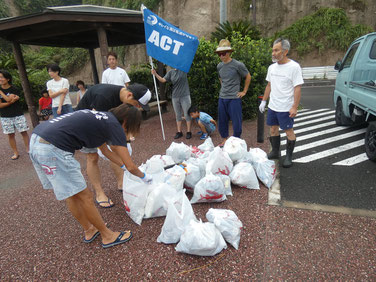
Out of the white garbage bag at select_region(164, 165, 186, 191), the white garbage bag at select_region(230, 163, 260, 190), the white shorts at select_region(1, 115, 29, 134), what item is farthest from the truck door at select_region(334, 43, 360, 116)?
the white shorts at select_region(1, 115, 29, 134)

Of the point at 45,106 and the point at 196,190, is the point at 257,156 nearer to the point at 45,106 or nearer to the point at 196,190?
the point at 196,190

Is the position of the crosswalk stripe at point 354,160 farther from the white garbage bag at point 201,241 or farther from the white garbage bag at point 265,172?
the white garbage bag at point 201,241

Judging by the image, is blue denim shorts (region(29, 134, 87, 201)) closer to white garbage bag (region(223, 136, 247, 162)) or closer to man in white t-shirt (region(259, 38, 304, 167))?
white garbage bag (region(223, 136, 247, 162))

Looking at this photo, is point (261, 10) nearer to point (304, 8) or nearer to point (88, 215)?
point (304, 8)

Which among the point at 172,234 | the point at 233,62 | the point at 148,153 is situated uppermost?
the point at 233,62

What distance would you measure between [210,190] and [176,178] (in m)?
0.43

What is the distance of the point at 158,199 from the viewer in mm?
2549

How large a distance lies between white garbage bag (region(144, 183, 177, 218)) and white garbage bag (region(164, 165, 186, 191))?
0.81 feet

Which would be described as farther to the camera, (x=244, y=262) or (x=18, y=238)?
(x=18, y=238)

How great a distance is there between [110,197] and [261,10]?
776 inches

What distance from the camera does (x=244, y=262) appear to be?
6.57ft

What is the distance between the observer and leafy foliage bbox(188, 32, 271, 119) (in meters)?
6.23

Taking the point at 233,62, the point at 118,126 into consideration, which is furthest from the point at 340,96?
the point at 118,126

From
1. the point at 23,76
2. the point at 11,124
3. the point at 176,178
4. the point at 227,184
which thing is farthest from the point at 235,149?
the point at 23,76
